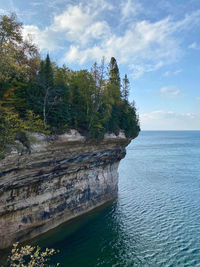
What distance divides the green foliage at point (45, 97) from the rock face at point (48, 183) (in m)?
1.49

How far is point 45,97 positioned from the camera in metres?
16.8

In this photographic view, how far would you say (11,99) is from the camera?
47.6 feet

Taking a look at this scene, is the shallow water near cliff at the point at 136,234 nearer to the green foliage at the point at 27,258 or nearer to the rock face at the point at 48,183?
the rock face at the point at 48,183

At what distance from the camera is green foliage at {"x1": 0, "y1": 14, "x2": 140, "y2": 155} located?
14953 mm

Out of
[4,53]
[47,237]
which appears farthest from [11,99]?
[47,237]

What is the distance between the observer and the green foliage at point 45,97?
589 inches

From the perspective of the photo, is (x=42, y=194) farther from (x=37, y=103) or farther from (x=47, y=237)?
(x=37, y=103)

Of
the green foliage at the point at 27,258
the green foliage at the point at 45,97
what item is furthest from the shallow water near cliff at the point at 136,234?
the green foliage at the point at 45,97

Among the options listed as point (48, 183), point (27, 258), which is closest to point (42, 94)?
point (48, 183)

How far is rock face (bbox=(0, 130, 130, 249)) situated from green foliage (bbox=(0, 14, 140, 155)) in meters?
1.49

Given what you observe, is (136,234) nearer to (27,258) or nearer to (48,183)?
(27,258)

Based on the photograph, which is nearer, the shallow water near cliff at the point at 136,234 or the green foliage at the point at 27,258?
the green foliage at the point at 27,258

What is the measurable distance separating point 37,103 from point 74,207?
15.0 m

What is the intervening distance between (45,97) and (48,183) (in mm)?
10335
